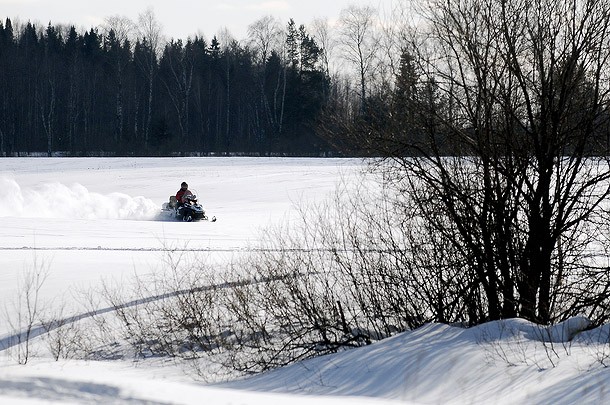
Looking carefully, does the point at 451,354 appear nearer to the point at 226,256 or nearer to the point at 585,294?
the point at 585,294

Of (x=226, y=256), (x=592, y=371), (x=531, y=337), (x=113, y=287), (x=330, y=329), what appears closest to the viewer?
(x=592, y=371)

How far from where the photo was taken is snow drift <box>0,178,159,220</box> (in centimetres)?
3425

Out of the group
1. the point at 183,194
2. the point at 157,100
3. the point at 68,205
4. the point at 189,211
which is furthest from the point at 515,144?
the point at 157,100

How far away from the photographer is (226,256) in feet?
68.7

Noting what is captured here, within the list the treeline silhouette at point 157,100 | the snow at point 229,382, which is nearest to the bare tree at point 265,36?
the treeline silhouette at point 157,100

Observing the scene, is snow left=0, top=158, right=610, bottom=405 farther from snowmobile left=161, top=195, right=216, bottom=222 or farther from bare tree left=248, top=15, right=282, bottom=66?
bare tree left=248, top=15, right=282, bottom=66

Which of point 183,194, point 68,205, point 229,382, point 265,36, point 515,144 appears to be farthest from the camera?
point 265,36

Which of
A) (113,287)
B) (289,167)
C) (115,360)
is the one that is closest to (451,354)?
(115,360)

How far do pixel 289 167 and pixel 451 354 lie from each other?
147 ft

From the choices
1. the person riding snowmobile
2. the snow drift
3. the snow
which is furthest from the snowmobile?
the snow drift

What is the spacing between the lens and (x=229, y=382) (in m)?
11.0

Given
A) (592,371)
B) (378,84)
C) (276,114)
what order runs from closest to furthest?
1. (592,371)
2. (378,84)
3. (276,114)

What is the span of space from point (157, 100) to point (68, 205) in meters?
39.7

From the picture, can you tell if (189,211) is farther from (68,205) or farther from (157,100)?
(157,100)
